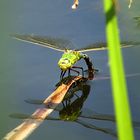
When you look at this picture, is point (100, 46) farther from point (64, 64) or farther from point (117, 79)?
point (117, 79)

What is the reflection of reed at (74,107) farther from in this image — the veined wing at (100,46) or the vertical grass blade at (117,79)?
the vertical grass blade at (117,79)

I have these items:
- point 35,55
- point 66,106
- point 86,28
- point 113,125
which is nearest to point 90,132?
point 113,125

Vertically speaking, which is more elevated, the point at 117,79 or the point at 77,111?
the point at 117,79

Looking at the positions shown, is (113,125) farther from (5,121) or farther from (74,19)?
(74,19)

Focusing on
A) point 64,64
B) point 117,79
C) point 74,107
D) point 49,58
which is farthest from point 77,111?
point 117,79

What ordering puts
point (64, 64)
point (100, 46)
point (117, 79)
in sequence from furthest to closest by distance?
point (100, 46)
point (64, 64)
point (117, 79)

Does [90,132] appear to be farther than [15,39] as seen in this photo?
No
